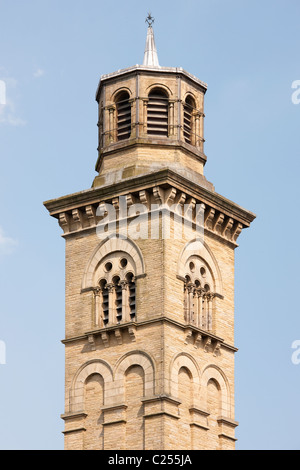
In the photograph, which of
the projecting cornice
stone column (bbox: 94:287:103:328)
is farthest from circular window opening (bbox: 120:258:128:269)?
the projecting cornice

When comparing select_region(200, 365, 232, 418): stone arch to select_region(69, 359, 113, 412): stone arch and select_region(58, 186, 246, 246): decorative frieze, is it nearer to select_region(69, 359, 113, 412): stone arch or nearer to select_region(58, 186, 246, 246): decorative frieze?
select_region(69, 359, 113, 412): stone arch

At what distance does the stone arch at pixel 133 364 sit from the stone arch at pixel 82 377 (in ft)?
1.76

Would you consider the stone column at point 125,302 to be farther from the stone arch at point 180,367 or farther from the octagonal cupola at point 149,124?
the octagonal cupola at point 149,124

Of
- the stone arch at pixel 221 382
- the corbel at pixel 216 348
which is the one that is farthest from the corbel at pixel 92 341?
the corbel at pixel 216 348

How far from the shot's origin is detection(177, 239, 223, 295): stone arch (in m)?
80.3

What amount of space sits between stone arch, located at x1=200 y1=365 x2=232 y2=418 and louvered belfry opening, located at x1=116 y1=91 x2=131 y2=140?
36.8ft

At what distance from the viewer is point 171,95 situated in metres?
82.9

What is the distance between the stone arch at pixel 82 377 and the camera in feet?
260

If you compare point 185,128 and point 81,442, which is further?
point 185,128

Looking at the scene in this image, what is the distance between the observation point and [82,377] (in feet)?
262
